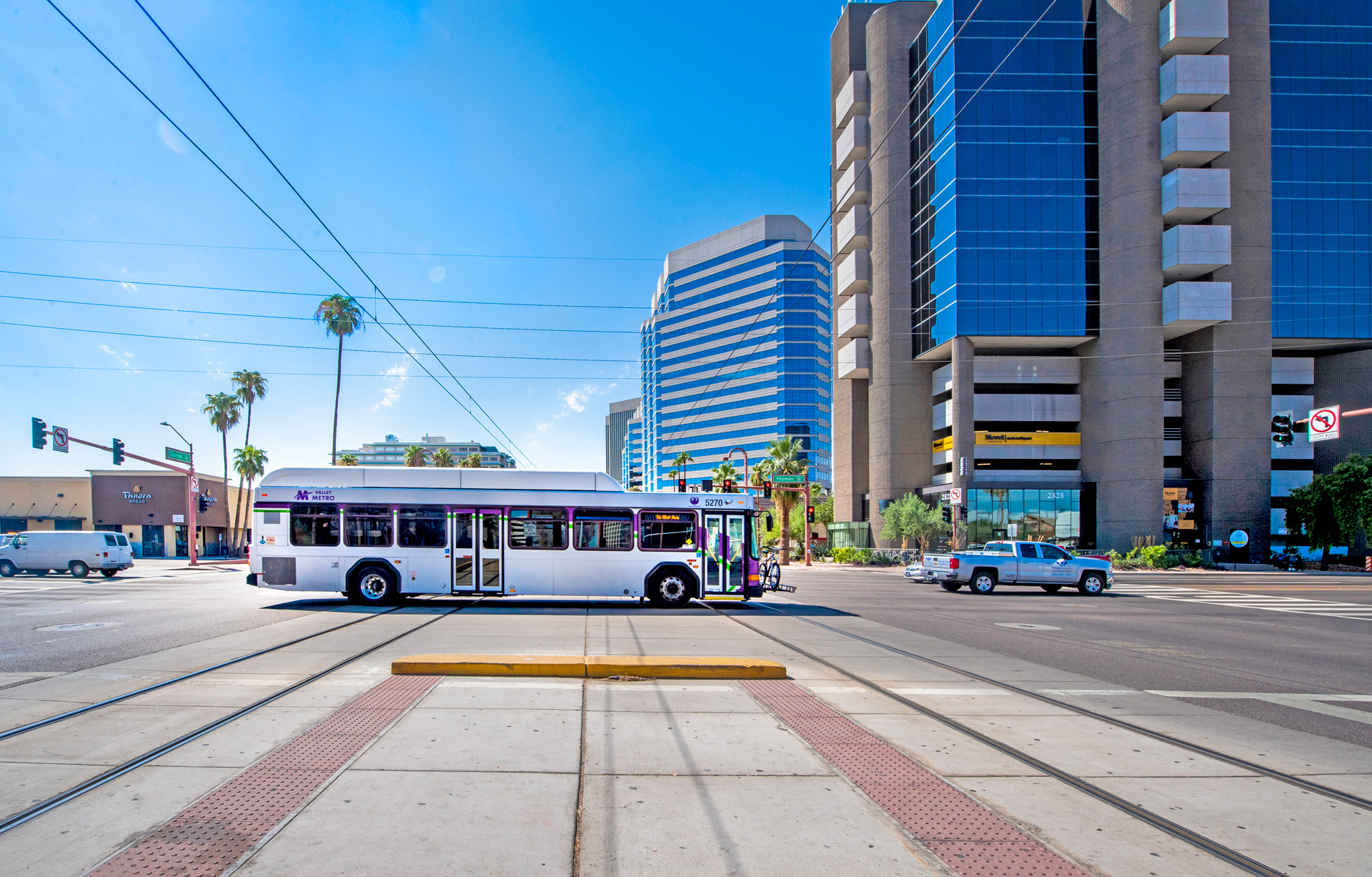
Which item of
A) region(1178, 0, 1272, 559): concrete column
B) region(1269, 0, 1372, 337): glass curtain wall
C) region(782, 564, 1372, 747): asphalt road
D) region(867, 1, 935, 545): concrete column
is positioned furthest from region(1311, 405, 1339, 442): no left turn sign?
region(1269, 0, 1372, 337): glass curtain wall

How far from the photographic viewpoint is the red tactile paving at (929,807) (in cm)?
375

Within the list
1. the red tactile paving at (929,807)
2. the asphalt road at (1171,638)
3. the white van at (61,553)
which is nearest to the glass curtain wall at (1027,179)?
the asphalt road at (1171,638)

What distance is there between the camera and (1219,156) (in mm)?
49812

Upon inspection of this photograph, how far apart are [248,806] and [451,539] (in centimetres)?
1295

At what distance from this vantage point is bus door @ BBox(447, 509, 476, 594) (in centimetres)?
1686

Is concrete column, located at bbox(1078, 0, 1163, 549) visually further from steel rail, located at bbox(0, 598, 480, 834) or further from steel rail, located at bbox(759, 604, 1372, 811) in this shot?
steel rail, located at bbox(0, 598, 480, 834)

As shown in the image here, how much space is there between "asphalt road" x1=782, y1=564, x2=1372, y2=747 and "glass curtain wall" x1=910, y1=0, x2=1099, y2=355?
29.3 metres

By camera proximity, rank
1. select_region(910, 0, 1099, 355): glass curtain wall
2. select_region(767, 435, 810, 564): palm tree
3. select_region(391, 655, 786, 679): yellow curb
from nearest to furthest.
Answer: select_region(391, 655, 786, 679): yellow curb
select_region(767, 435, 810, 564): palm tree
select_region(910, 0, 1099, 355): glass curtain wall

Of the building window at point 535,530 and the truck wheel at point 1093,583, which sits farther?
→ the truck wheel at point 1093,583

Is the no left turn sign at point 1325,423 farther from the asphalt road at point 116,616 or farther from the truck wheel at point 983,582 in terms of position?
the asphalt road at point 116,616

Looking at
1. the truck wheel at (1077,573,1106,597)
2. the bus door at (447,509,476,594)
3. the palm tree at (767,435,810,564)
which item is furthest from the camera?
the palm tree at (767,435,810,564)

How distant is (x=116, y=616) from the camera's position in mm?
14125

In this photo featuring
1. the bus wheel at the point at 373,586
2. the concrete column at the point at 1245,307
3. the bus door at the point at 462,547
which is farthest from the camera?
the concrete column at the point at 1245,307

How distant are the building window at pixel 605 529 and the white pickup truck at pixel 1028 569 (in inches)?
520
